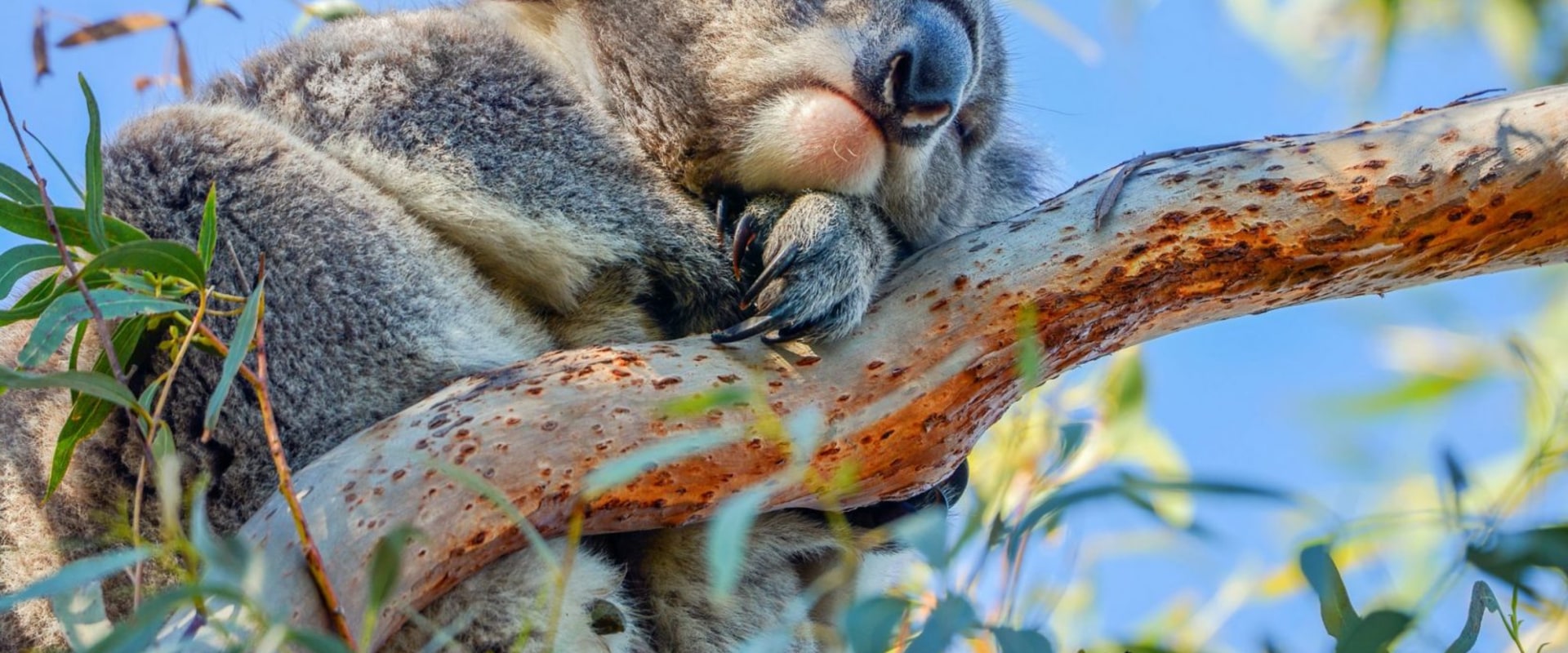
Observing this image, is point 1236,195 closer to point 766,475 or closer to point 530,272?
point 766,475

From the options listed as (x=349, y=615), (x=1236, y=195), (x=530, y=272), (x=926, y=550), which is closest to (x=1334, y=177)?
(x=1236, y=195)

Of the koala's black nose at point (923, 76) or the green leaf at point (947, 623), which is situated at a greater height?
the koala's black nose at point (923, 76)

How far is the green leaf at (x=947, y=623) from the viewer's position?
1166mm

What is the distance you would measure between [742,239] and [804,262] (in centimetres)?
16

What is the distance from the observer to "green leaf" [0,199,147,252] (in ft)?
5.47

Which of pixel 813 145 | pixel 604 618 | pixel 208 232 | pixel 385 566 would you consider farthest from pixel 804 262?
pixel 385 566

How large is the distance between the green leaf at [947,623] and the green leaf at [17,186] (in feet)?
4.07

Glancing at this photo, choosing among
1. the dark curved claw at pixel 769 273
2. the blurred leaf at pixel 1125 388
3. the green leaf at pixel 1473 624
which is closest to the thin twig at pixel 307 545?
the dark curved claw at pixel 769 273

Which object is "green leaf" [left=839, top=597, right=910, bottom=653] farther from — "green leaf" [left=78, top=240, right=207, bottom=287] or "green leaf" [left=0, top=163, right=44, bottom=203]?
"green leaf" [left=0, top=163, right=44, bottom=203]

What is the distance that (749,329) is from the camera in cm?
186

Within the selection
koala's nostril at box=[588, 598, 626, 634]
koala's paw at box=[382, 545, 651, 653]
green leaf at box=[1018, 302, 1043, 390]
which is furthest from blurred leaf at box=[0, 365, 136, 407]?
green leaf at box=[1018, 302, 1043, 390]

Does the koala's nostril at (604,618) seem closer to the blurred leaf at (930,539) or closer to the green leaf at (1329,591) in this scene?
the blurred leaf at (930,539)

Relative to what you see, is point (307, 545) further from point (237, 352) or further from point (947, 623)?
point (947, 623)

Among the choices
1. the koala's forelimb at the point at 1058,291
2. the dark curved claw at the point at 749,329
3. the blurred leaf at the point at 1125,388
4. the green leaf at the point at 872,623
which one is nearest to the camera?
the green leaf at the point at 872,623
